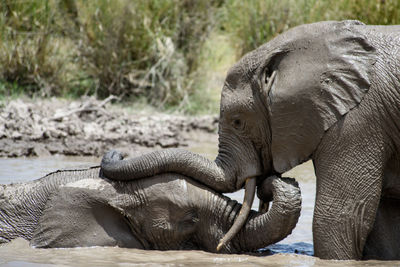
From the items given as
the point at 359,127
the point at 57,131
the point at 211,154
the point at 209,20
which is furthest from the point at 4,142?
the point at 359,127

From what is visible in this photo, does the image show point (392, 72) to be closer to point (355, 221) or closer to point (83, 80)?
point (355, 221)

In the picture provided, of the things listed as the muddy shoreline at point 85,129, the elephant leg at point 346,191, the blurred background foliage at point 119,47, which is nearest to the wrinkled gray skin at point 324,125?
the elephant leg at point 346,191

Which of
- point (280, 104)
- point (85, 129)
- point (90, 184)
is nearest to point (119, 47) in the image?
point (85, 129)

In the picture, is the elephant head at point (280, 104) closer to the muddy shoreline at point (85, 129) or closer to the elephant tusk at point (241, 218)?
the elephant tusk at point (241, 218)

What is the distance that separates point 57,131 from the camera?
1026 centimetres

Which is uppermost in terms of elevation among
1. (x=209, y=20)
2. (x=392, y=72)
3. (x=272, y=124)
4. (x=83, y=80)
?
(x=392, y=72)

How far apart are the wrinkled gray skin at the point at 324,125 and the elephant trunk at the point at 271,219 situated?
5.4 inches

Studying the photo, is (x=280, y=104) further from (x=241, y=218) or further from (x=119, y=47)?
(x=119, y=47)

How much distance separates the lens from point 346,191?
16.1 ft

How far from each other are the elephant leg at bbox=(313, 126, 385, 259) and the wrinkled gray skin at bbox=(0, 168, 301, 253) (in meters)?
0.42

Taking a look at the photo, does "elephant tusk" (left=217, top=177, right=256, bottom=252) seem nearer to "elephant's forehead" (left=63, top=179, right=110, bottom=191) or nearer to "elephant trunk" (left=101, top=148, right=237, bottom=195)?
"elephant trunk" (left=101, top=148, right=237, bottom=195)

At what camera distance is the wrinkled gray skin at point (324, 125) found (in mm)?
4875

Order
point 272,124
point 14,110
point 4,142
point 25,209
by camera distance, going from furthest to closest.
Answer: point 14,110
point 4,142
point 25,209
point 272,124

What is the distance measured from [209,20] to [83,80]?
2.49m
